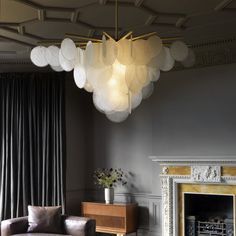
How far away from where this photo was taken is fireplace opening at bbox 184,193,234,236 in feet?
18.6

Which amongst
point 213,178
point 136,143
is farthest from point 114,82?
point 136,143

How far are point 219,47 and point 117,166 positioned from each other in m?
2.43

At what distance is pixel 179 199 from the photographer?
596cm

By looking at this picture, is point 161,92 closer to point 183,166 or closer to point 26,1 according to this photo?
point 183,166

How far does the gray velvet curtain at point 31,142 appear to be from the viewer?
6289 millimetres

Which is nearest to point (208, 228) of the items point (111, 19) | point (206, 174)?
point (206, 174)

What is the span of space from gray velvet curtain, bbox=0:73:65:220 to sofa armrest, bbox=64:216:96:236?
33.2 inches

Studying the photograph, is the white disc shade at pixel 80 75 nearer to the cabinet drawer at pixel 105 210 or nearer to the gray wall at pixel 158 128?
the gray wall at pixel 158 128

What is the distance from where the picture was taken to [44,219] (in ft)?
18.6

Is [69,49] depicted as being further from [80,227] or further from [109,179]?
[109,179]

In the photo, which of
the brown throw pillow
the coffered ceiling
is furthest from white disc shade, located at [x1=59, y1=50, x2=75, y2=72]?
the brown throw pillow

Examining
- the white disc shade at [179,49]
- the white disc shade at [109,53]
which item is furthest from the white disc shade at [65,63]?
the white disc shade at [179,49]

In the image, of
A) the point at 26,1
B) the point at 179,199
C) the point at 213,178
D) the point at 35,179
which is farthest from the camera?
the point at 35,179

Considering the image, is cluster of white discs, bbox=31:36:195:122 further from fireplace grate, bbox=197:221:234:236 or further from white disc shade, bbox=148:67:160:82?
fireplace grate, bbox=197:221:234:236
